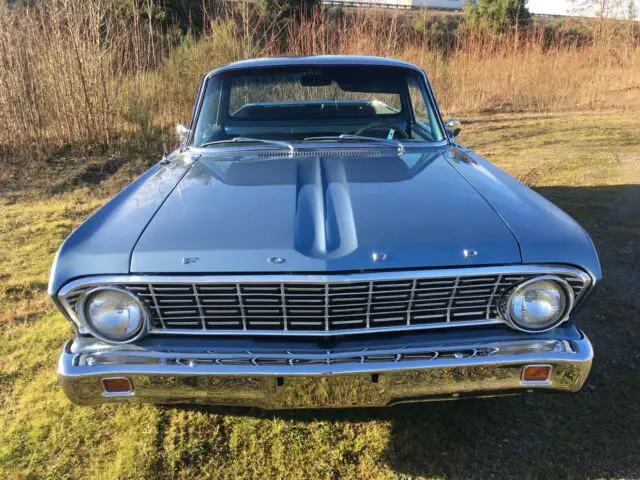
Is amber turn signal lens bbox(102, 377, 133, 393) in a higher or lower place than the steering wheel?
lower

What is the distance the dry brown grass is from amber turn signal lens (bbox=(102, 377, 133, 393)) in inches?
267

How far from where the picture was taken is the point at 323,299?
1737 mm

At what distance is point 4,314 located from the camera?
11.1ft

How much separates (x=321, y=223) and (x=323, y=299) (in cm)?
32

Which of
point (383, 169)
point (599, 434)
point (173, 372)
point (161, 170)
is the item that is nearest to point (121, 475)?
point (173, 372)

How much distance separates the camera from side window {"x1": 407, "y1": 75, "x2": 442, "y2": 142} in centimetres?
311

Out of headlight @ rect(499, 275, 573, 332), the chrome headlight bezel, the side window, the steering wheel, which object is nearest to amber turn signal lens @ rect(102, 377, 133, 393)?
the chrome headlight bezel

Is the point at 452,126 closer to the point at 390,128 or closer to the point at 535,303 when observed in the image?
the point at 390,128

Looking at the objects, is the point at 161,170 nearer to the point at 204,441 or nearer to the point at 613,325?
the point at 204,441

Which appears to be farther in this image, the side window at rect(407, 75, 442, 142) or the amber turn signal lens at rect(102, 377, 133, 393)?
the side window at rect(407, 75, 442, 142)

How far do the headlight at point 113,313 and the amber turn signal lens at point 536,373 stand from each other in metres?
1.43

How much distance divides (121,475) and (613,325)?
2970 mm

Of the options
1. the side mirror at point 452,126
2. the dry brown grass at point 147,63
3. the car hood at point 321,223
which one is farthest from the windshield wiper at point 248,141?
the dry brown grass at point 147,63

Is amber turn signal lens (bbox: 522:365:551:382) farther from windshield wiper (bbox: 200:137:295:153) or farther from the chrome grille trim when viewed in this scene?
windshield wiper (bbox: 200:137:295:153)
